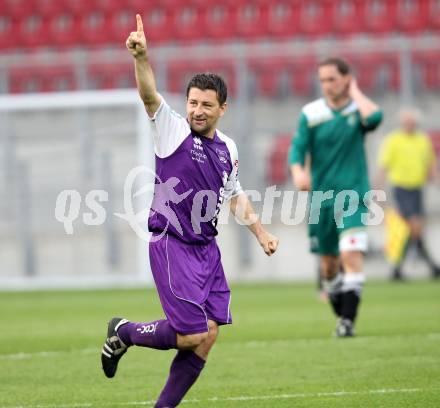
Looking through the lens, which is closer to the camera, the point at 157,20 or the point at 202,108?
the point at 202,108

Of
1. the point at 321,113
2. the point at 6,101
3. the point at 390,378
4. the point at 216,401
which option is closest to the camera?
the point at 216,401

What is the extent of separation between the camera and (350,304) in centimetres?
873

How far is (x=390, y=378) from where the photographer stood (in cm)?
665

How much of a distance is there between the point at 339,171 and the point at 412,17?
1095 centimetres

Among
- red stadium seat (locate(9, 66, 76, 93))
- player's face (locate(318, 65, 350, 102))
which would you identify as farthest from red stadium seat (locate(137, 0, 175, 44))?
player's face (locate(318, 65, 350, 102))

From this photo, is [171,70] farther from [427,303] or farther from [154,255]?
[154,255]

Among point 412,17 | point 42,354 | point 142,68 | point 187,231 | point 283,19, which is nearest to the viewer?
point 142,68

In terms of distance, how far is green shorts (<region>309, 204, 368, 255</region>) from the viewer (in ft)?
29.0

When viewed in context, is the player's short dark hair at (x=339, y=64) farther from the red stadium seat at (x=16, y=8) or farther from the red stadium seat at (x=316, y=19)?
the red stadium seat at (x=16, y=8)

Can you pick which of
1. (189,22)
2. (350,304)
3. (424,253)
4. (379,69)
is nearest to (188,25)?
(189,22)

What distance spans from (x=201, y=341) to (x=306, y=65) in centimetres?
1166

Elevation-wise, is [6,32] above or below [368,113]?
above

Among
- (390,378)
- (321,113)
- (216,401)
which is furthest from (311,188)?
(216,401)

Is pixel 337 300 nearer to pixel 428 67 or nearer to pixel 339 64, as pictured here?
pixel 339 64
